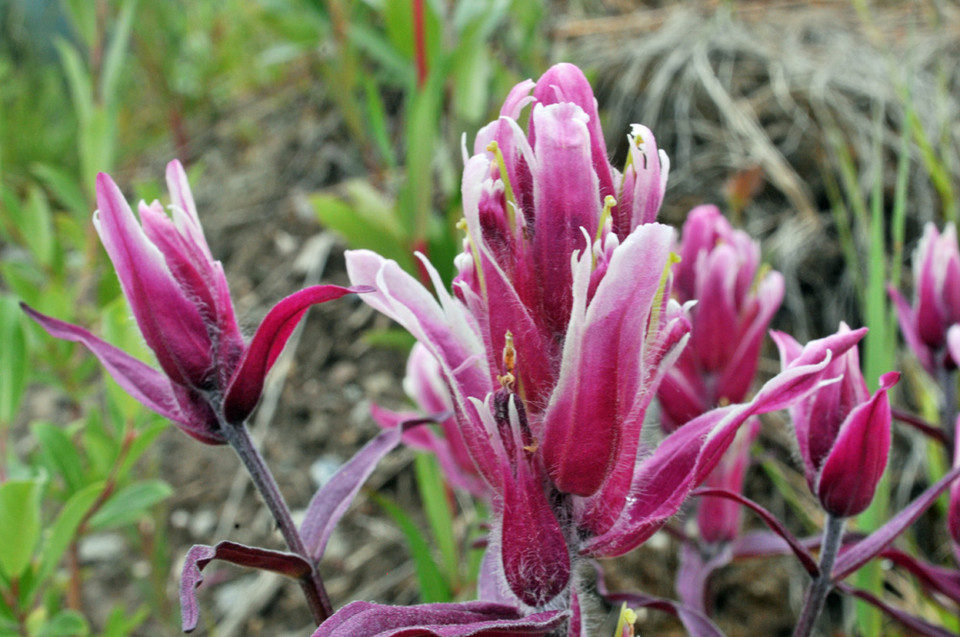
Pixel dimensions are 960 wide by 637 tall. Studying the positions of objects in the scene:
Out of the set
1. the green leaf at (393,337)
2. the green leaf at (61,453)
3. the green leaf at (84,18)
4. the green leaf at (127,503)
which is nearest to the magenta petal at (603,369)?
the green leaf at (127,503)

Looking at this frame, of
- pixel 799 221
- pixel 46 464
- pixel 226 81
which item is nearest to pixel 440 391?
pixel 46 464

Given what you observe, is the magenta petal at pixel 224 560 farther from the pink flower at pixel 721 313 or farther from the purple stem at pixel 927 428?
the purple stem at pixel 927 428

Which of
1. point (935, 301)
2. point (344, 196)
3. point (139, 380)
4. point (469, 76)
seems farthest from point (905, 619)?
point (344, 196)

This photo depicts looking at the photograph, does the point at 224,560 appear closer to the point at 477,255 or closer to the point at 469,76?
the point at 477,255

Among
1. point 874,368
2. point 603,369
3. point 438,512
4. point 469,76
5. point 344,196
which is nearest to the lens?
point 603,369

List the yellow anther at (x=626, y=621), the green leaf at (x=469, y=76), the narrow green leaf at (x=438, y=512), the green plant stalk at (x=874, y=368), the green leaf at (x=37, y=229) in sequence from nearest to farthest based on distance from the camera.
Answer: the yellow anther at (x=626, y=621) → the green plant stalk at (x=874, y=368) → the narrow green leaf at (x=438, y=512) → the green leaf at (x=37, y=229) → the green leaf at (x=469, y=76)

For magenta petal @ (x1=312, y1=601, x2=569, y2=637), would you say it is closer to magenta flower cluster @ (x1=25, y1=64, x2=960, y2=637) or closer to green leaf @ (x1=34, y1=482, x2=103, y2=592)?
magenta flower cluster @ (x1=25, y1=64, x2=960, y2=637)

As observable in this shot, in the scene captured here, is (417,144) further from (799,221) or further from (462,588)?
(799,221)
